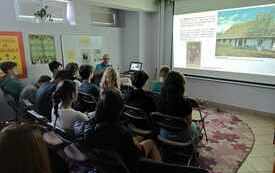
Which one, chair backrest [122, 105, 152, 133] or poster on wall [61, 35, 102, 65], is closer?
chair backrest [122, 105, 152, 133]

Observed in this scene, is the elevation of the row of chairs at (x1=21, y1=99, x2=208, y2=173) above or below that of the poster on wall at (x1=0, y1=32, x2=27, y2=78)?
below

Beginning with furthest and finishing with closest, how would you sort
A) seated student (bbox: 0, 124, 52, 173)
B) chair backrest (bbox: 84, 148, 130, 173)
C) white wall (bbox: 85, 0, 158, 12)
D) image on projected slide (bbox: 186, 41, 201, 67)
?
image on projected slide (bbox: 186, 41, 201, 67) < white wall (bbox: 85, 0, 158, 12) < chair backrest (bbox: 84, 148, 130, 173) < seated student (bbox: 0, 124, 52, 173)

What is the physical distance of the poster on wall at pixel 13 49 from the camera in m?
3.67

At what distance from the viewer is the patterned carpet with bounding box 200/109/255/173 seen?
2486 millimetres

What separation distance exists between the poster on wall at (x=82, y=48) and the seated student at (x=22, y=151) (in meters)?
4.01

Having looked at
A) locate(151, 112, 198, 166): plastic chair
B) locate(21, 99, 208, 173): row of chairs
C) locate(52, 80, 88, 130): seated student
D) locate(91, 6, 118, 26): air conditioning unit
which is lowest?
locate(151, 112, 198, 166): plastic chair

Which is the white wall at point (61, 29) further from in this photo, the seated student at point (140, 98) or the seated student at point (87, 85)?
the seated student at point (140, 98)

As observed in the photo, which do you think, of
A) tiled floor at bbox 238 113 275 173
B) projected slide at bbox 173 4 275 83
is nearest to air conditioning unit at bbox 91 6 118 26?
projected slide at bbox 173 4 275 83

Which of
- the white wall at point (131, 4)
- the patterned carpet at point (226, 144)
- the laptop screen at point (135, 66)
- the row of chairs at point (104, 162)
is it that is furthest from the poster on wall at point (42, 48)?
the patterned carpet at point (226, 144)

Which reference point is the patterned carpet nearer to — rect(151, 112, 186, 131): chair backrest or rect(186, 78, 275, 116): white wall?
rect(186, 78, 275, 116): white wall

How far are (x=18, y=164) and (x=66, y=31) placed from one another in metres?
4.22

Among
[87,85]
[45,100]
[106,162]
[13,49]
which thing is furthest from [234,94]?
[13,49]

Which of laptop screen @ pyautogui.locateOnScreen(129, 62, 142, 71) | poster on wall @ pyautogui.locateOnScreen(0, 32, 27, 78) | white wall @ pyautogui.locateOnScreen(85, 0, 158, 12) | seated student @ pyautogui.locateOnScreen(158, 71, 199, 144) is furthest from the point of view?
laptop screen @ pyautogui.locateOnScreen(129, 62, 142, 71)

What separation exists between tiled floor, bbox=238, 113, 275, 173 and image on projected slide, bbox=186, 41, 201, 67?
5.29ft
